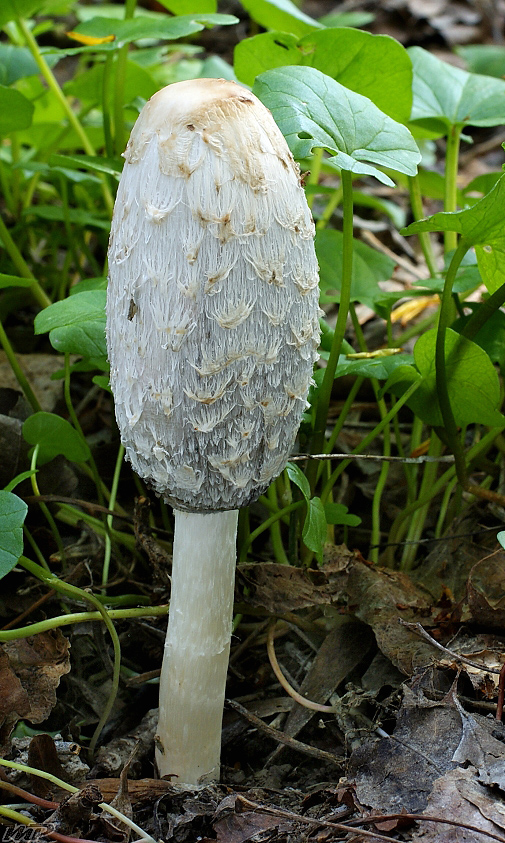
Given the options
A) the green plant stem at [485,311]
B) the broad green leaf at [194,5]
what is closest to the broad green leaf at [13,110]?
the broad green leaf at [194,5]

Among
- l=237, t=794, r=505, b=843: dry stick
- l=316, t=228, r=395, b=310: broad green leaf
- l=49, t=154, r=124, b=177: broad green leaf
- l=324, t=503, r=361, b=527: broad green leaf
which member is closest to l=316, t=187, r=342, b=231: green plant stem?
l=316, t=228, r=395, b=310: broad green leaf

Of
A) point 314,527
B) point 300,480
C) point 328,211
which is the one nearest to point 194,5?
point 328,211

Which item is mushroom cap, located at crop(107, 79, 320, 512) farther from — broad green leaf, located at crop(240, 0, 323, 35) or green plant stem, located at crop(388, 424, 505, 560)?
broad green leaf, located at crop(240, 0, 323, 35)

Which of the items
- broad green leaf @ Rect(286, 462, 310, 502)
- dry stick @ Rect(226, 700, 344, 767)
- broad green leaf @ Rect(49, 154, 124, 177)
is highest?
broad green leaf @ Rect(49, 154, 124, 177)

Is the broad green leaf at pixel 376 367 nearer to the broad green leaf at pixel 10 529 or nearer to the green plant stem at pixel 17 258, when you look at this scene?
the broad green leaf at pixel 10 529

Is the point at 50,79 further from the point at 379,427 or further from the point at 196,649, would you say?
the point at 196,649

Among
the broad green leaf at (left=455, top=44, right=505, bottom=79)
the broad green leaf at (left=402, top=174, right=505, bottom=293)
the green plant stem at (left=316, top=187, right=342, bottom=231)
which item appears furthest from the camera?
the broad green leaf at (left=455, top=44, right=505, bottom=79)

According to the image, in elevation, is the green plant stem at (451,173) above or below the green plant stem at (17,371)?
above
